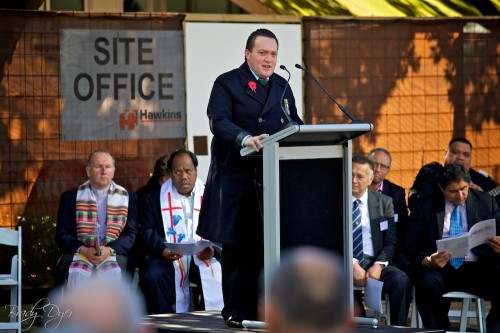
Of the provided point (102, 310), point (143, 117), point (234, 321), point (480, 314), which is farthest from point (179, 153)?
point (102, 310)

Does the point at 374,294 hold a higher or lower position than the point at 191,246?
lower

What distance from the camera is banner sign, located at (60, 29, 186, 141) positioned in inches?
391

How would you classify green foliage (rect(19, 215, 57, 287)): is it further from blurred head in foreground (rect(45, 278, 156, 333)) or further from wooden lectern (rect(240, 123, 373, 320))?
blurred head in foreground (rect(45, 278, 156, 333))

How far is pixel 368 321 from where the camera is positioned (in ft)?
21.7

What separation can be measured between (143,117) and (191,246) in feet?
7.63

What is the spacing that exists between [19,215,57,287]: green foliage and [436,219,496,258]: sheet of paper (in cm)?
366

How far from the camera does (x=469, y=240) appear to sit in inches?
307

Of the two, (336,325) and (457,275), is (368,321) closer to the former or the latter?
(457,275)

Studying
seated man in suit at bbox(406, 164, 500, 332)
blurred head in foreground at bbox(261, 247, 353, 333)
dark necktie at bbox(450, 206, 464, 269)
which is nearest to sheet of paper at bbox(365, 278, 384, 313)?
seated man in suit at bbox(406, 164, 500, 332)

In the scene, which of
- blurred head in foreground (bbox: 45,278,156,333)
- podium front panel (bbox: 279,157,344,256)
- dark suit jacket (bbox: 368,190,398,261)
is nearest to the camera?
blurred head in foreground (bbox: 45,278,156,333)

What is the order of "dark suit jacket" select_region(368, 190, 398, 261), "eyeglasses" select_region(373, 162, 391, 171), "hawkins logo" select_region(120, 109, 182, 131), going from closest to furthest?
"dark suit jacket" select_region(368, 190, 398, 261)
"eyeglasses" select_region(373, 162, 391, 171)
"hawkins logo" select_region(120, 109, 182, 131)

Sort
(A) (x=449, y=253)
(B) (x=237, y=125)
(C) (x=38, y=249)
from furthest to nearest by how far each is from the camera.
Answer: (C) (x=38, y=249) → (A) (x=449, y=253) → (B) (x=237, y=125)

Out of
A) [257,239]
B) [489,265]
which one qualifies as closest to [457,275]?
[489,265]

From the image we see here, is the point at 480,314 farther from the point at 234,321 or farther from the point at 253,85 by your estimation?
the point at 253,85
